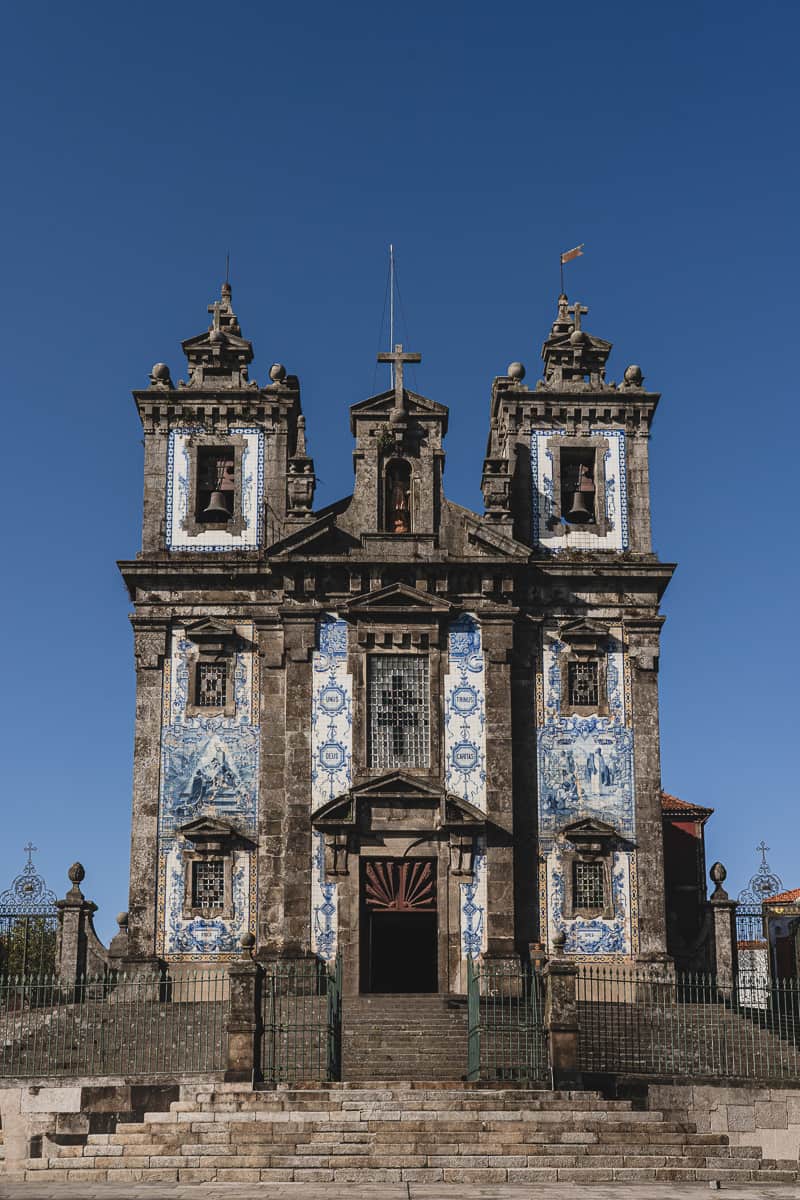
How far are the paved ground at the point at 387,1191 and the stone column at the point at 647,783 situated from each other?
10.5 m

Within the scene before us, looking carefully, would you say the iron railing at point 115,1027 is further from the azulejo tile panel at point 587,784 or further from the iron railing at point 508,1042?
the azulejo tile panel at point 587,784

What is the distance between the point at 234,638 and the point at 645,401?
32.9 ft

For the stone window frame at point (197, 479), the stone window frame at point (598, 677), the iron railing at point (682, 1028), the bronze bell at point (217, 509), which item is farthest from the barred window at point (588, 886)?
the bronze bell at point (217, 509)

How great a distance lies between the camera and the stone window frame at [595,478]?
111 feet

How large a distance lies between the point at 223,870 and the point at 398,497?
27.4ft

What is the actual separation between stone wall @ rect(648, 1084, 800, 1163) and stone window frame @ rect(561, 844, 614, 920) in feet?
22.2

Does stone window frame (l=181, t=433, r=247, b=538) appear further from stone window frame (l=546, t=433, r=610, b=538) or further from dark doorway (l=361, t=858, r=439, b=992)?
dark doorway (l=361, t=858, r=439, b=992)

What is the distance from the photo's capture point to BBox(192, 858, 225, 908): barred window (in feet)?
102

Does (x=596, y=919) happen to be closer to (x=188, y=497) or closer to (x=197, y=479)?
(x=188, y=497)

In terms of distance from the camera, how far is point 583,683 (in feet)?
107

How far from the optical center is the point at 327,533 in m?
32.6

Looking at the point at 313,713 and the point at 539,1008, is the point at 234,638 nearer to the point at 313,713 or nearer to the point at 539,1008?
the point at 313,713

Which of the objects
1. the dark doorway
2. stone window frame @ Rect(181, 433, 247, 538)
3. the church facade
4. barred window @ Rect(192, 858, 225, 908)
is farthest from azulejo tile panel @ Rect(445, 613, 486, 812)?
stone window frame @ Rect(181, 433, 247, 538)

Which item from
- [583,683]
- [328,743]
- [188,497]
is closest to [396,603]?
[328,743]
